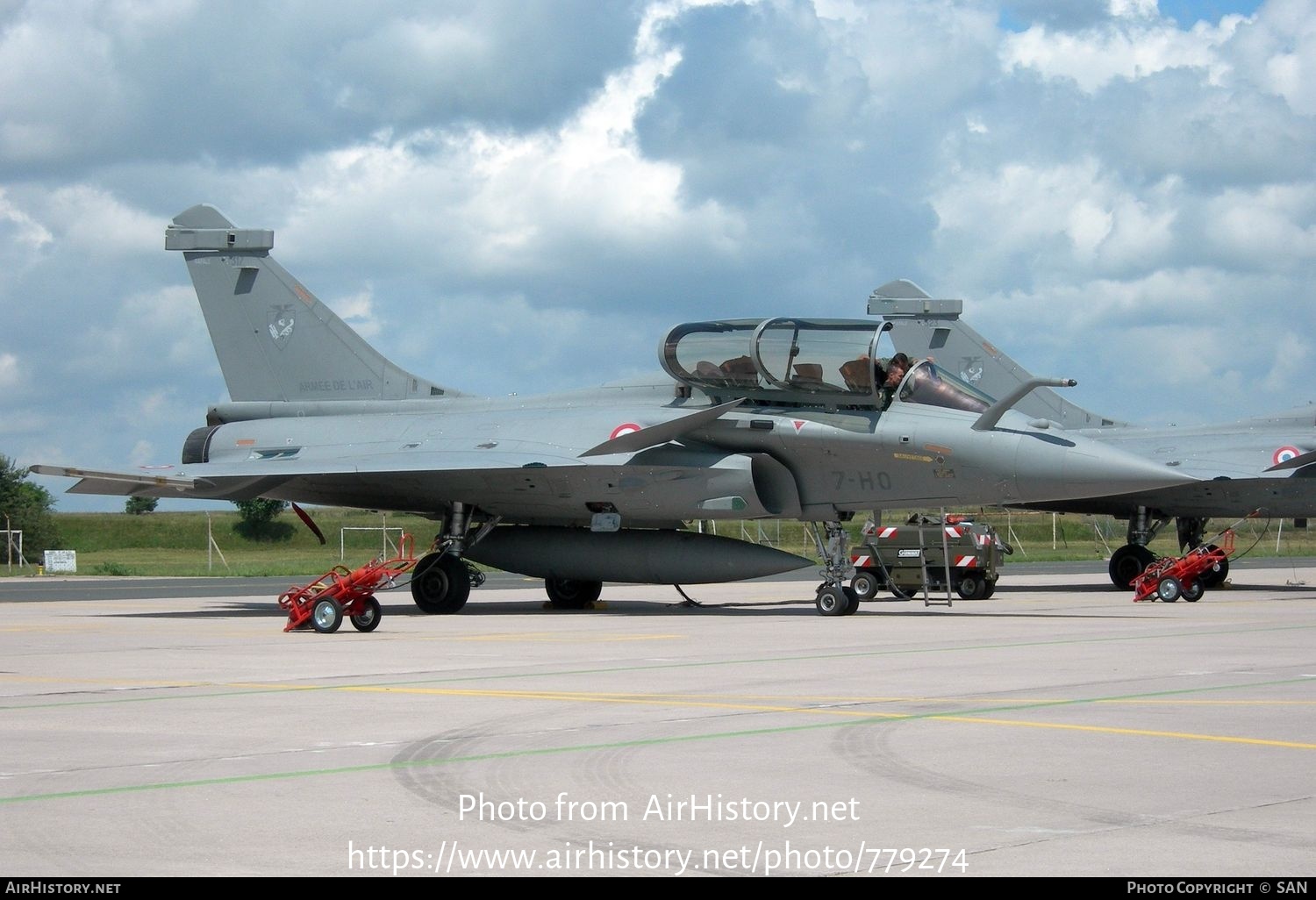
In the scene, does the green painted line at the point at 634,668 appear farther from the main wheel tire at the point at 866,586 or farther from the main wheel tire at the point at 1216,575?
the main wheel tire at the point at 1216,575

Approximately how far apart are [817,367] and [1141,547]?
42.7 ft

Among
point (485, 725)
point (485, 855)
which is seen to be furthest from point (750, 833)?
point (485, 725)

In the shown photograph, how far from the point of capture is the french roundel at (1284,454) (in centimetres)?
2592

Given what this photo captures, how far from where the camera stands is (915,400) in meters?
18.1

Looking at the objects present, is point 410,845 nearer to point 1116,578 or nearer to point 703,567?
point 703,567

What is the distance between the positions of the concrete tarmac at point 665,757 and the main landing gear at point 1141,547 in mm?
14047

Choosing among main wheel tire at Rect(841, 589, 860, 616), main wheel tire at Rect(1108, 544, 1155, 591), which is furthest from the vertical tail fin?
main wheel tire at Rect(1108, 544, 1155, 591)

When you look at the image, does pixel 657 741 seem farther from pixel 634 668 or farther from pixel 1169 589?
pixel 1169 589

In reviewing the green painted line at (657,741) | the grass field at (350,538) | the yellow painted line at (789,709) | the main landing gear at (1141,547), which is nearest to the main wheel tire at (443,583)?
A: the yellow painted line at (789,709)

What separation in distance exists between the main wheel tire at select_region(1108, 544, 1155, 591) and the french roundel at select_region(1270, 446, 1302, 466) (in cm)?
317

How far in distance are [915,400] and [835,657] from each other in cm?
629

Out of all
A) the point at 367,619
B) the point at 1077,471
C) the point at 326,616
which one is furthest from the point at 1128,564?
the point at 326,616

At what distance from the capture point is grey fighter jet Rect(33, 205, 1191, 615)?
17.8 meters

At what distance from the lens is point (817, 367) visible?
59.4 feet
